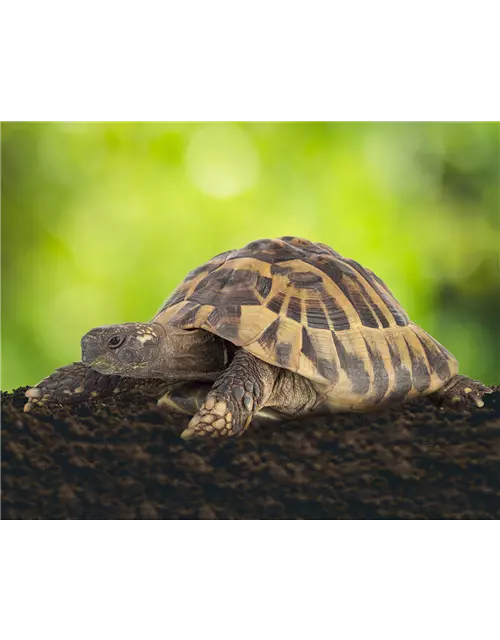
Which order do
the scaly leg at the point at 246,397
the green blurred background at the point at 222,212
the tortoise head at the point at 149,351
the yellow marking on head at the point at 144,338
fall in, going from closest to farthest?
1. the scaly leg at the point at 246,397
2. the tortoise head at the point at 149,351
3. the yellow marking on head at the point at 144,338
4. the green blurred background at the point at 222,212

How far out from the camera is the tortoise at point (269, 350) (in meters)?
3.24

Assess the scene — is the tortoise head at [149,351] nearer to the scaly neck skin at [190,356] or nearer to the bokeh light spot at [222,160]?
the scaly neck skin at [190,356]

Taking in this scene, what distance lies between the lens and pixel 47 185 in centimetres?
412

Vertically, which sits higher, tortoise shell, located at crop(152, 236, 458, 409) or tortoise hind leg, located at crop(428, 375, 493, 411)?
tortoise shell, located at crop(152, 236, 458, 409)

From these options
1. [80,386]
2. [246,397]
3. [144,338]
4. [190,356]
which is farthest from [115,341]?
[80,386]

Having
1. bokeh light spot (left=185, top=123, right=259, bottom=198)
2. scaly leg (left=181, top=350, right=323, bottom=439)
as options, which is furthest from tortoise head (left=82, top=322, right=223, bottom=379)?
bokeh light spot (left=185, top=123, right=259, bottom=198)

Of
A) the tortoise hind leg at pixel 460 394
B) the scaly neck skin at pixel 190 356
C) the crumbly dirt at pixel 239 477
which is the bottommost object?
the crumbly dirt at pixel 239 477

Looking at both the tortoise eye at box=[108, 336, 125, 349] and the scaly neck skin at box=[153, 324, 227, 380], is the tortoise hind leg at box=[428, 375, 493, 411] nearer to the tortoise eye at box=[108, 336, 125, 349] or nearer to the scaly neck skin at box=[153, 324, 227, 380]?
the scaly neck skin at box=[153, 324, 227, 380]

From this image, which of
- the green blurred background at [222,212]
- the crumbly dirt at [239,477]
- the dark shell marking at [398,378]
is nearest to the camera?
the crumbly dirt at [239,477]

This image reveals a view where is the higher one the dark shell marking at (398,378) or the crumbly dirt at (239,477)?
the dark shell marking at (398,378)

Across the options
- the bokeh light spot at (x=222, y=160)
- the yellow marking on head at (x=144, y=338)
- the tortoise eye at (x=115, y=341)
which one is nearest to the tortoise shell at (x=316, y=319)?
the yellow marking on head at (x=144, y=338)

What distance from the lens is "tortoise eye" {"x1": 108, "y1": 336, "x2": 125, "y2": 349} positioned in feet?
10.5

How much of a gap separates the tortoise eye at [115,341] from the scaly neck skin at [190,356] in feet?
0.84
